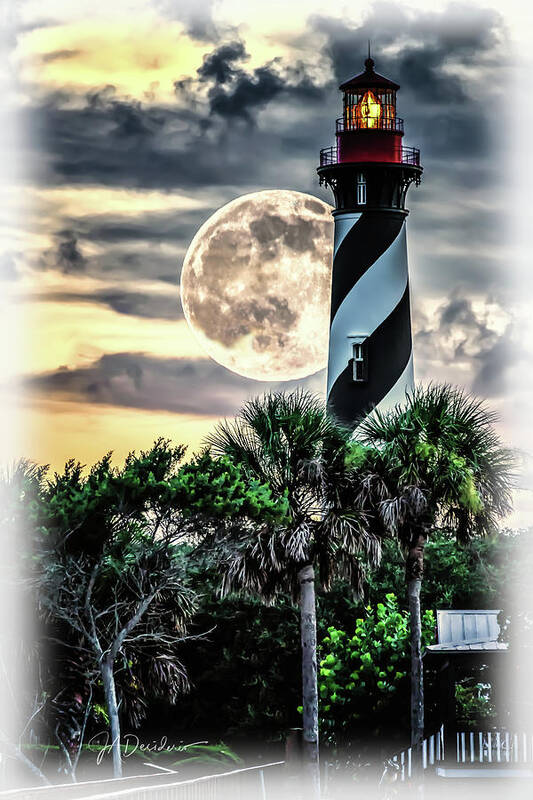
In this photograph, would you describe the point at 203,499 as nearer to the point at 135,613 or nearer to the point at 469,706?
the point at 135,613

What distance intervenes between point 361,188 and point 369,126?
44.7 inches

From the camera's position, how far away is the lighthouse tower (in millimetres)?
26531

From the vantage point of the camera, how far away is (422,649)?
74.5ft

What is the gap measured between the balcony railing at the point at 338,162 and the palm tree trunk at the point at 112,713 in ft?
36.6

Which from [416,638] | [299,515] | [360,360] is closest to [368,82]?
[360,360]

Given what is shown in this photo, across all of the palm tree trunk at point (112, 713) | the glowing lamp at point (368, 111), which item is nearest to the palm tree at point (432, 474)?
the palm tree trunk at point (112, 713)

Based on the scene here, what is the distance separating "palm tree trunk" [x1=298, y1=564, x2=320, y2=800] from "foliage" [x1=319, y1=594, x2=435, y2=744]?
220cm

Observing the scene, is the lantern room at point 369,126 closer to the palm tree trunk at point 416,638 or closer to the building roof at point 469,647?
the palm tree trunk at point 416,638

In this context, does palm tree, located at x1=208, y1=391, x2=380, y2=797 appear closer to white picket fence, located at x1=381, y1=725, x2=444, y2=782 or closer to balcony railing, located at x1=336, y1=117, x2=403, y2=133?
white picket fence, located at x1=381, y1=725, x2=444, y2=782

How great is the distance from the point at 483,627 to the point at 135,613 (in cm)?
531

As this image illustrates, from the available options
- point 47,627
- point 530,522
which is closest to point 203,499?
point 47,627

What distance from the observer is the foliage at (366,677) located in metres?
22.5

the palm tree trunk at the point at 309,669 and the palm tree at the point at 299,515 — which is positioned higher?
the palm tree at the point at 299,515

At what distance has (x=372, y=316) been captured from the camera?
87.2 ft
